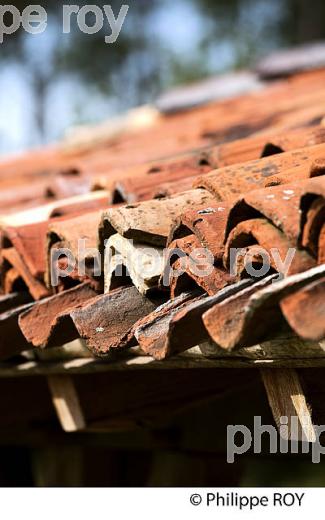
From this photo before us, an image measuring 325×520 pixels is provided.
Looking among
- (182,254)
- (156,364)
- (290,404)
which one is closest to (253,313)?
(182,254)

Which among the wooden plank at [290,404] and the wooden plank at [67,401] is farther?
the wooden plank at [67,401]

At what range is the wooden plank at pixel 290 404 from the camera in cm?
155

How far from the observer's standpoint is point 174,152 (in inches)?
129

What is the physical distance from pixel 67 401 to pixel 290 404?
910 millimetres

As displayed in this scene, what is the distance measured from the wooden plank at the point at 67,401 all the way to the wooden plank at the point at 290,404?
836 millimetres

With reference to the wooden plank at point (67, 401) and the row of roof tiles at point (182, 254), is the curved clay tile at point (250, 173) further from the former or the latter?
the wooden plank at point (67, 401)

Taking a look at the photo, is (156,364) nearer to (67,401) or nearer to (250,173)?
(250,173)

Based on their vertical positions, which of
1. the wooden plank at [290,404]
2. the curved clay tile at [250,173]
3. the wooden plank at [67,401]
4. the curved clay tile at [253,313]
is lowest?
the wooden plank at [67,401]

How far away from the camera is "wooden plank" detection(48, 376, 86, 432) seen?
2365 mm

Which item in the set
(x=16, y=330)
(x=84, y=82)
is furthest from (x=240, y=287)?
(x=84, y=82)

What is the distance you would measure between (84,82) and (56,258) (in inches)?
575

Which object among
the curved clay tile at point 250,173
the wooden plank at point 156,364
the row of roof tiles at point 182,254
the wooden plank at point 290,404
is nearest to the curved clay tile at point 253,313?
the row of roof tiles at point 182,254
